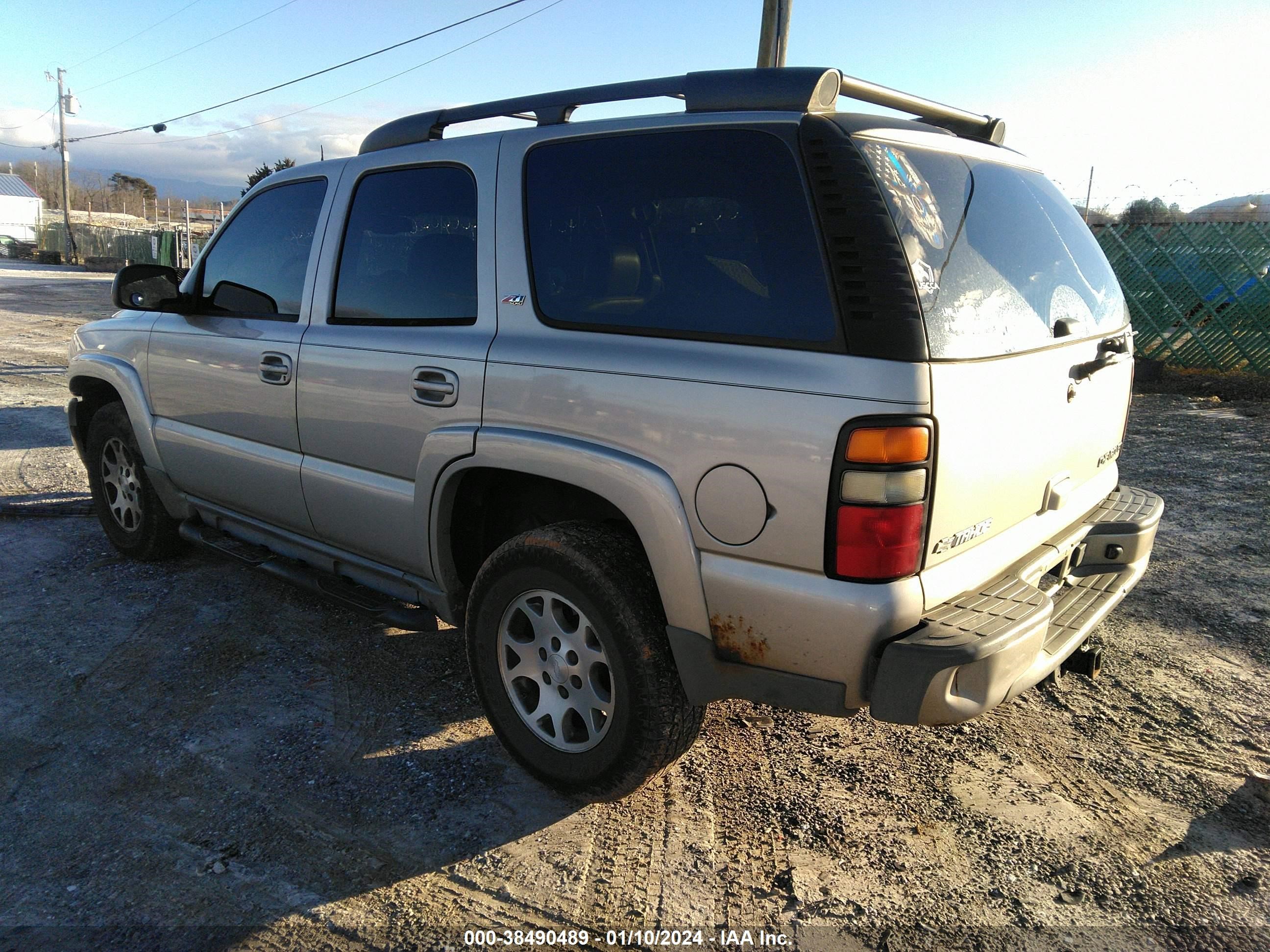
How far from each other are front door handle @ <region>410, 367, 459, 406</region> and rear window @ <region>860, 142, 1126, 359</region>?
148 cm

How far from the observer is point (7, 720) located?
10.9ft

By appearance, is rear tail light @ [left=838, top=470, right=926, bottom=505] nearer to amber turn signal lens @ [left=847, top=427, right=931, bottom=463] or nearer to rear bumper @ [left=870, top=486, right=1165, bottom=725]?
amber turn signal lens @ [left=847, top=427, right=931, bottom=463]

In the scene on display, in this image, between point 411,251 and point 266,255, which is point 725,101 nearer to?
point 411,251

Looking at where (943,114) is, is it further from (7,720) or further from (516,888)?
(7,720)

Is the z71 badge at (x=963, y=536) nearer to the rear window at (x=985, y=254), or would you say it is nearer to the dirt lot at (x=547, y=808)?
the rear window at (x=985, y=254)

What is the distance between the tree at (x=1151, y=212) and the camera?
1538 cm

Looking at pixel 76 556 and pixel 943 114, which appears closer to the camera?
pixel 943 114

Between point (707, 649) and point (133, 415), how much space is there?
139 inches

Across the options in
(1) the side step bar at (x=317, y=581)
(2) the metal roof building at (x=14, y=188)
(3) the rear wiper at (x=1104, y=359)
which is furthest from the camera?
(2) the metal roof building at (x=14, y=188)

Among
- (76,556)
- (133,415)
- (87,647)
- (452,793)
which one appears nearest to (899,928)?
(452,793)

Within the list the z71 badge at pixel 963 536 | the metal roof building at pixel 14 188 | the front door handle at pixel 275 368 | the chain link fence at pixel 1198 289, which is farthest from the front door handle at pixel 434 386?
the metal roof building at pixel 14 188

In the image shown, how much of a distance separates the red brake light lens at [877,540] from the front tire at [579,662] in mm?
653

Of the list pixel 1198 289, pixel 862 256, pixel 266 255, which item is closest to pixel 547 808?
pixel 862 256

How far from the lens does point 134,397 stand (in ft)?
14.8
